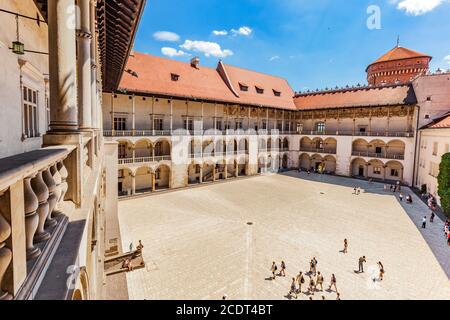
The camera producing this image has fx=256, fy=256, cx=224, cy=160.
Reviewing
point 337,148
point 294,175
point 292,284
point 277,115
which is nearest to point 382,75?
point 337,148

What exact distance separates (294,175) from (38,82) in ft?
112

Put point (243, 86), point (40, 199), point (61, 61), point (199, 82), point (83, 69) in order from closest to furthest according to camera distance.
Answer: point (40, 199)
point (61, 61)
point (83, 69)
point (199, 82)
point (243, 86)

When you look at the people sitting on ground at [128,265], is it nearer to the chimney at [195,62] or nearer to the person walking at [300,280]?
the person walking at [300,280]

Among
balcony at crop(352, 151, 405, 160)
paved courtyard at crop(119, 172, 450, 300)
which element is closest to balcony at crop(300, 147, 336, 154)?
balcony at crop(352, 151, 405, 160)

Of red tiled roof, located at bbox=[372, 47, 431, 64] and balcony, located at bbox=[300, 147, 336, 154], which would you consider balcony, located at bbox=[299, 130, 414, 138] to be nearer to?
balcony, located at bbox=[300, 147, 336, 154]

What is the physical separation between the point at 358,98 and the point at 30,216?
1580 inches

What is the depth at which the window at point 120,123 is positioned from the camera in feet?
79.3

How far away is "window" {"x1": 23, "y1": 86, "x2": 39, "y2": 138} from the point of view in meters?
5.39

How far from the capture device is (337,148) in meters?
36.7

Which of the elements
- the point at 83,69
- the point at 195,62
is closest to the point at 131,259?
the point at 83,69

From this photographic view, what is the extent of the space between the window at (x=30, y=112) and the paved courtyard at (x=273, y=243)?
7397 millimetres

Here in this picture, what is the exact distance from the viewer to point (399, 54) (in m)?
40.3

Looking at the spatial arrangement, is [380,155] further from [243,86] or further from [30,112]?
[30,112]

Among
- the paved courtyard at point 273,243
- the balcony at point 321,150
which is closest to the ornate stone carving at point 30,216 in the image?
the paved courtyard at point 273,243
